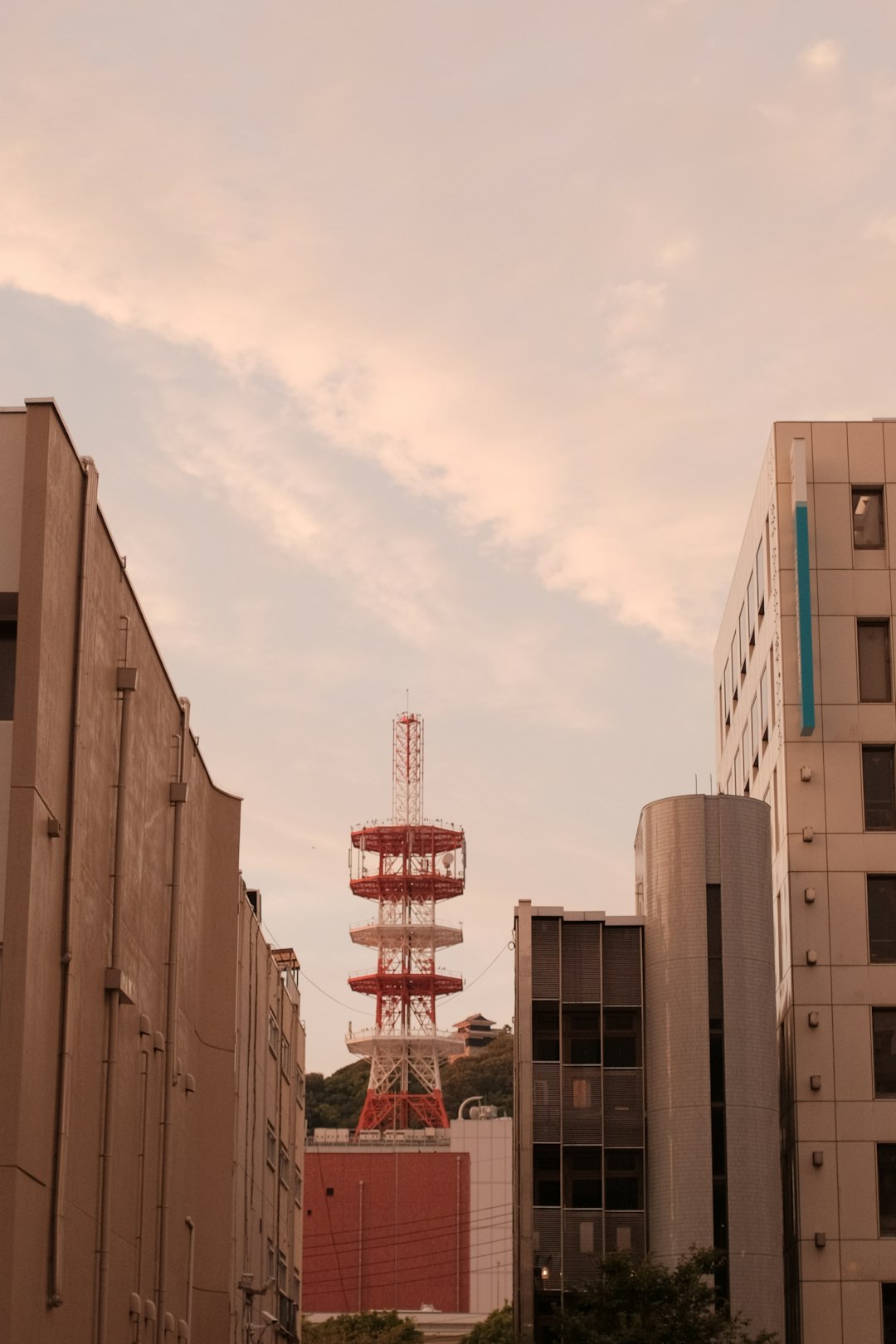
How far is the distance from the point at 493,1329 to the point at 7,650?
90046 millimetres

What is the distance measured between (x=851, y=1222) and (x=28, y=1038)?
99.6ft

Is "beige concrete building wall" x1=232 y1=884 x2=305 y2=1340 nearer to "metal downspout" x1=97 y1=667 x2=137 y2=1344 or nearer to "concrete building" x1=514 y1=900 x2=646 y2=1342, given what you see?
"concrete building" x1=514 y1=900 x2=646 y2=1342

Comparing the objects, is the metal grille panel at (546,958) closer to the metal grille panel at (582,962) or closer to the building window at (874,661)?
the metal grille panel at (582,962)

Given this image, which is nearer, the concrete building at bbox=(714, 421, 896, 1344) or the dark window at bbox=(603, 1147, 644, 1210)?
the concrete building at bbox=(714, 421, 896, 1344)

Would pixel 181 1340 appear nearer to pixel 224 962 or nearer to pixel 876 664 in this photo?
pixel 224 962

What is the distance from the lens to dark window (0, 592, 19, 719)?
77.9ft

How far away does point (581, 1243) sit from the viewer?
47.4m

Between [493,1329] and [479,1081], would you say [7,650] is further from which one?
[479,1081]

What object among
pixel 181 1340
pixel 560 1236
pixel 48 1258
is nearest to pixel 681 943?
pixel 560 1236

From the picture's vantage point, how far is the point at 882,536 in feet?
169

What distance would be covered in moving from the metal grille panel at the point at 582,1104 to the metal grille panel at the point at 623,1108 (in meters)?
0.21

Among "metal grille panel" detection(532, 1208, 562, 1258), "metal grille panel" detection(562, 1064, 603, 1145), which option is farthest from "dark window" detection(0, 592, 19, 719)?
"metal grille panel" detection(532, 1208, 562, 1258)

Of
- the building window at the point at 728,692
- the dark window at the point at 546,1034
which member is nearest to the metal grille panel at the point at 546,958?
the dark window at the point at 546,1034

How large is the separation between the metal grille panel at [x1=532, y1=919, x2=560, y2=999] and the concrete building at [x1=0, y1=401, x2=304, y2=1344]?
416 inches
